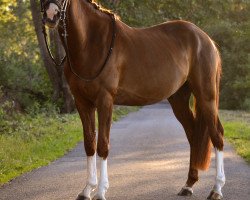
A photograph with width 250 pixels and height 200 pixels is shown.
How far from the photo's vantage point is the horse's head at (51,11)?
225 inches

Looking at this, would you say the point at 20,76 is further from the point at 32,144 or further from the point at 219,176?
the point at 219,176

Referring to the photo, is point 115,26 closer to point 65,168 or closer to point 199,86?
point 199,86

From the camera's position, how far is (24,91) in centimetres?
2544

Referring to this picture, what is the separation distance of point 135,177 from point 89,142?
215 centimetres

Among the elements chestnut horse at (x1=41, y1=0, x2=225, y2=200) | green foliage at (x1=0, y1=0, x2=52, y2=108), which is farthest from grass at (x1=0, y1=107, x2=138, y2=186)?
green foliage at (x1=0, y1=0, x2=52, y2=108)

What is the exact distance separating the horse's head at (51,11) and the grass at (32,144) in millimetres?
3205

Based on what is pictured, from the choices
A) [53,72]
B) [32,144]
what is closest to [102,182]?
[32,144]

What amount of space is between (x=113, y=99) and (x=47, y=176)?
2.91m

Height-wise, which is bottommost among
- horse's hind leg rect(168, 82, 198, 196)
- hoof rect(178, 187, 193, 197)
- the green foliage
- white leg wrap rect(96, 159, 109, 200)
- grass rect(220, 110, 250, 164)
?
the green foliage

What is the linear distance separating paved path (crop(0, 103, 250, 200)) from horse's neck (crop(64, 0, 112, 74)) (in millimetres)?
1703

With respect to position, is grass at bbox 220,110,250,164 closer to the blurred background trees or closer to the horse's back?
the horse's back

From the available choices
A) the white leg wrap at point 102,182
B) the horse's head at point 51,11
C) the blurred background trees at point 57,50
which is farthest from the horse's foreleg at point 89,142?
the blurred background trees at point 57,50

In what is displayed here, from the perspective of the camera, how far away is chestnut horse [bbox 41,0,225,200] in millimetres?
6211

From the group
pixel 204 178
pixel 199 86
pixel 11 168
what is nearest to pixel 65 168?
pixel 11 168
